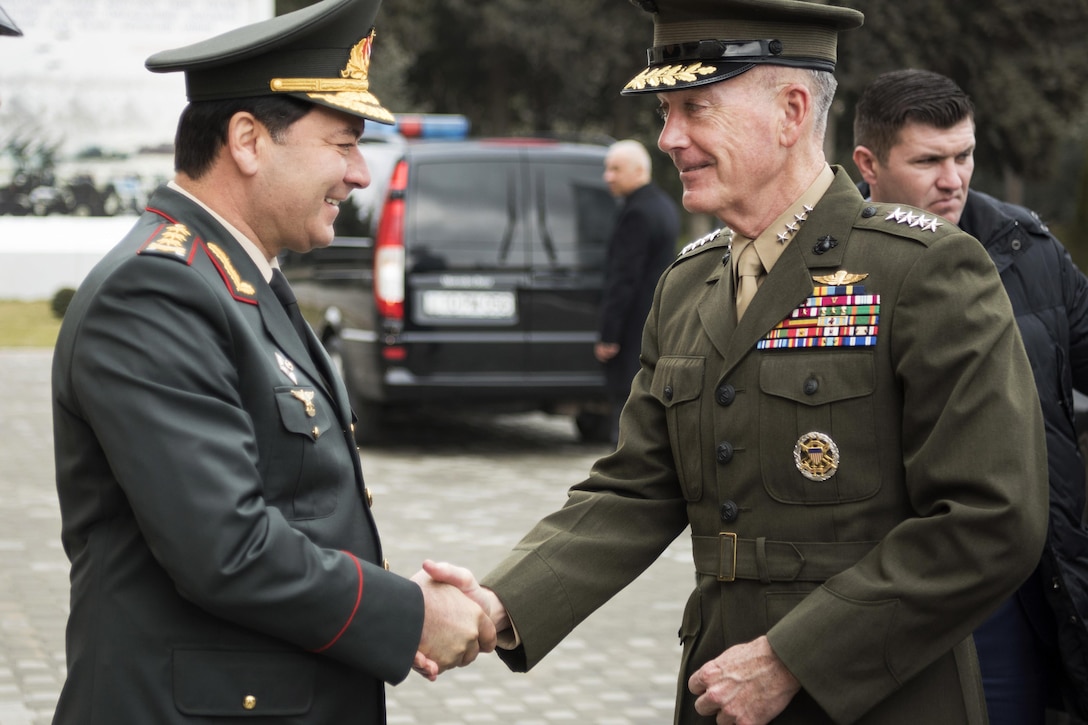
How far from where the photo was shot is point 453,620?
113 inches

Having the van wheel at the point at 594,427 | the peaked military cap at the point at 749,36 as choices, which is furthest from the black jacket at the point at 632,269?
the peaked military cap at the point at 749,36

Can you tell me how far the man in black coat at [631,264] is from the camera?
9.27 metres

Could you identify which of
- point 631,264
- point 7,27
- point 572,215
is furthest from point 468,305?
point 7,27

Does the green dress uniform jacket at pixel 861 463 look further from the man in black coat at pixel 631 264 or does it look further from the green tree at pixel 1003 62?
the green tree at pixel 1003 62

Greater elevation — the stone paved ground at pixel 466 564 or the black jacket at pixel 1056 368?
the black jacket at pixel 1056 368

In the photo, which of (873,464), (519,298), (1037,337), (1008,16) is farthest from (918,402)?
(1008,16)

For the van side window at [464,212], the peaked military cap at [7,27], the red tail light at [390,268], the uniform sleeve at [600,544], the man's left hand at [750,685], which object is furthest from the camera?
the van side window at [464,212]

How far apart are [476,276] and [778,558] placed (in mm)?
7619

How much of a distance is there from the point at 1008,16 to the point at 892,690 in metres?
25.6

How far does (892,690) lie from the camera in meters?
2.52

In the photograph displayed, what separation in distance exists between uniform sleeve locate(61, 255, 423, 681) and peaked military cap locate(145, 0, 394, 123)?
1.31 feet

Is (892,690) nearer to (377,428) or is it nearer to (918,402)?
(918,402)

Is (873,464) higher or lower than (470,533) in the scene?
higher

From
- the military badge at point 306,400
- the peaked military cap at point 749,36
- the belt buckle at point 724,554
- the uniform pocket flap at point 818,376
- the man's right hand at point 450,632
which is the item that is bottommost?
the man's right hand at point 450,632
